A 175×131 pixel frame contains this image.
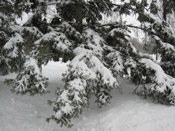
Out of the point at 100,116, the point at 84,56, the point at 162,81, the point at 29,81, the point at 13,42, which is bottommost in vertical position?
the point at 100,116

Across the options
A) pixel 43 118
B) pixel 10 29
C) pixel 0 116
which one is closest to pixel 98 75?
pixel 43 118

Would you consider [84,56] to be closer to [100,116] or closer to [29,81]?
[29,81]

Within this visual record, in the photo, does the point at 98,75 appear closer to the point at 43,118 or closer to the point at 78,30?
the point at 78,30

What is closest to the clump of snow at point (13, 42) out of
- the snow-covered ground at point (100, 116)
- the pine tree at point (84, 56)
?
the pine tree at point (84, 56)

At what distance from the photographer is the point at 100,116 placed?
4859 millimetres

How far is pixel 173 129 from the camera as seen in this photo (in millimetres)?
3359

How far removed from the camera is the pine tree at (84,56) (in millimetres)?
3760

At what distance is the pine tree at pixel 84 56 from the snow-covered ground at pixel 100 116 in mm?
392

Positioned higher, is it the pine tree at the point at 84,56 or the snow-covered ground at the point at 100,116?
the pine tree at the point at 84,56

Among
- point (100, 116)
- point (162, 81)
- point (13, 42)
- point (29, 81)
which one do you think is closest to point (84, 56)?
point (29, 81)

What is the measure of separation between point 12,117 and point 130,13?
16.7 feet

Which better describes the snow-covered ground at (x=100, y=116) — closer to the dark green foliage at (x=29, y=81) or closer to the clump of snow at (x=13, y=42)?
the dark green foliage at (x=29, y=81)

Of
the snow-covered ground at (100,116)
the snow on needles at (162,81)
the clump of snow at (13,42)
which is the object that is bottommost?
the snow-covered ground at (100,116)

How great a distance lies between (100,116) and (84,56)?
1.94 m
